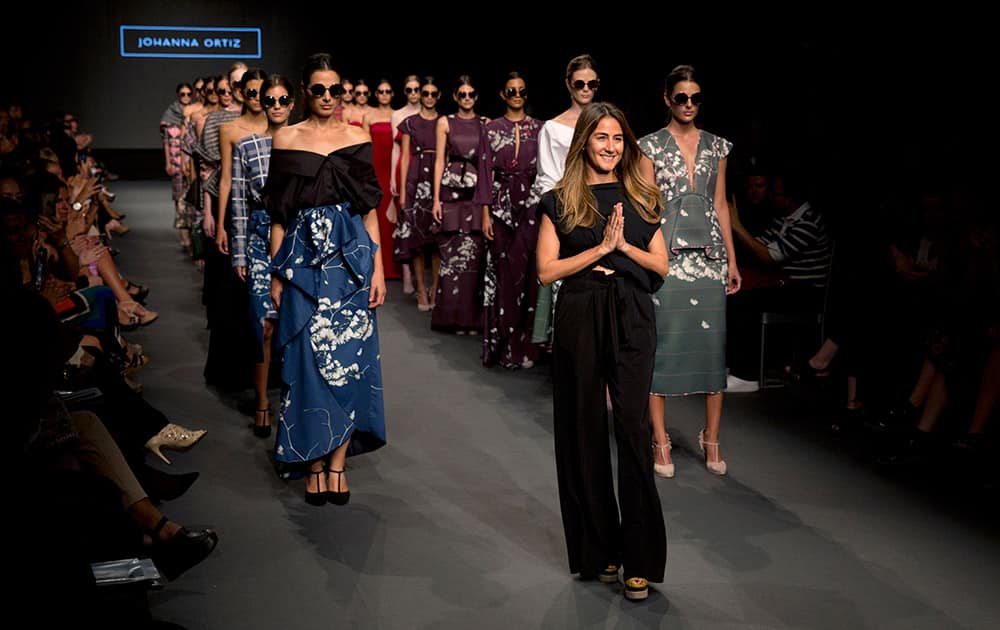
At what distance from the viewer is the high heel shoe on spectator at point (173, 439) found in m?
3.91

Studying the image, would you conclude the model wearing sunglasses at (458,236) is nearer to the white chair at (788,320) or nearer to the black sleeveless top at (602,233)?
the white chair at (788,320)

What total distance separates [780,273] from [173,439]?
115 inches

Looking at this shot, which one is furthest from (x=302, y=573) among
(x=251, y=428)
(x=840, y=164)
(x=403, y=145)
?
(x=403, y=145)

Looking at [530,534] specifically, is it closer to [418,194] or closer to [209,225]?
[209,225]

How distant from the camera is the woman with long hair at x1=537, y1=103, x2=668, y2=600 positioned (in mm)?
2945

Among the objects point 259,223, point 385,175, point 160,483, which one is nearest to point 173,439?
point 160,483

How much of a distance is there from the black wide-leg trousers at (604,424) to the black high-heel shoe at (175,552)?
967mm

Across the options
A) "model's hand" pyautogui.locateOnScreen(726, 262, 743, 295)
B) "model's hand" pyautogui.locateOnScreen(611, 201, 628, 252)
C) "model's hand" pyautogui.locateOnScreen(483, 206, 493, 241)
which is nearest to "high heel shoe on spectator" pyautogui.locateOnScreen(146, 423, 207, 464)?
"model's hand" pyautogui.locateOnScreen(611, 201, 628, 252)

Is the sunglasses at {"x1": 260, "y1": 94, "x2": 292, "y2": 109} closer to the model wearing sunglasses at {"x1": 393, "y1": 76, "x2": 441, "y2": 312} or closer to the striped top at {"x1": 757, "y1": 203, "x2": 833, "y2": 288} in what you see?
the striped top at {"x1": 757, "y1": 203, "x2": 833, "y2": 288}

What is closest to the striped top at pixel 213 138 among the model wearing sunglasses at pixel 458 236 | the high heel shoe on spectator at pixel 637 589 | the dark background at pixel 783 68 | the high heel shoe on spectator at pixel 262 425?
the model wearing sunglasses at pixel 458 236

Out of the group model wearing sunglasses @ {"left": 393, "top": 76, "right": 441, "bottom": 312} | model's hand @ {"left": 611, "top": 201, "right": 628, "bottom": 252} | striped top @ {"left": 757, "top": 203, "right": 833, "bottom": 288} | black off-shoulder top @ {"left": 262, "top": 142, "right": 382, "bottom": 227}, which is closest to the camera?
model's hand @ {"left": 611, "top": 201, "right": 628, "bottom": 252}

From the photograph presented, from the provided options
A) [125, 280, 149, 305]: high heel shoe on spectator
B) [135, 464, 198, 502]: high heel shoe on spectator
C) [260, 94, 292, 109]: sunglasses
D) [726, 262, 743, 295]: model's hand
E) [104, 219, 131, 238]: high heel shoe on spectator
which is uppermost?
[260, 94, 292, 109]: sunglasses

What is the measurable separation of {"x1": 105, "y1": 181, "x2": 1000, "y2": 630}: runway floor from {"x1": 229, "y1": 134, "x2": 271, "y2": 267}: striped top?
2.39 ft

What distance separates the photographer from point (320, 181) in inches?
145
